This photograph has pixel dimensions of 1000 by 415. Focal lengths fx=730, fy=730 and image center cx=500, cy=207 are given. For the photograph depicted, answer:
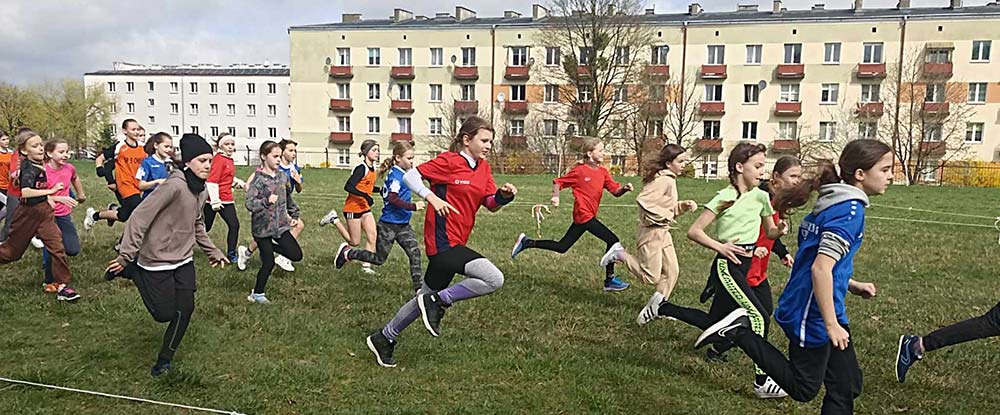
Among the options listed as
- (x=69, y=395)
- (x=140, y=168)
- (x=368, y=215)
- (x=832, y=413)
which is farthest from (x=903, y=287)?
(x=140, y=168)

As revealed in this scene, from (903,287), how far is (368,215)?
7.01 meters

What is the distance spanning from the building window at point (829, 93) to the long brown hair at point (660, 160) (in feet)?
165

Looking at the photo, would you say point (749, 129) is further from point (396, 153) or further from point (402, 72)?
point (396, 153)

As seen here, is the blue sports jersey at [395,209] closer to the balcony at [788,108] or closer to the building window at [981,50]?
the balcony at [788,108]

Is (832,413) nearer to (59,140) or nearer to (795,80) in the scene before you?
(59,140)

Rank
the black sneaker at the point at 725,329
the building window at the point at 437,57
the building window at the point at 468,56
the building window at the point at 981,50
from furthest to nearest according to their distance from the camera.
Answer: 1. the building window at the point at 437,57
2. the building window at the point at 468,56
3. the building window at the point at 981,50
4. the black sneaker at the point at 725,329

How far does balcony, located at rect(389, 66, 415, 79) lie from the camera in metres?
60.5

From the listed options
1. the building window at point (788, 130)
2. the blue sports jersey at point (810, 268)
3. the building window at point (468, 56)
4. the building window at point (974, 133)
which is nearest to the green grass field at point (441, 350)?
the blue sports jersey at point (810, 268)

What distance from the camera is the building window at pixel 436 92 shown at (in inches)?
2381

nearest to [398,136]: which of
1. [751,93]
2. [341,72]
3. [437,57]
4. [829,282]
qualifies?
[341,72]

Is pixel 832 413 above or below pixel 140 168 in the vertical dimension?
below

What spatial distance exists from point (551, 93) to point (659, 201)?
51291mm

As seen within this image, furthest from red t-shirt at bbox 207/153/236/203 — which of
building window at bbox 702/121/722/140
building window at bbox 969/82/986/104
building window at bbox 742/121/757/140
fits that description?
building window at bbox 969/82/986/104

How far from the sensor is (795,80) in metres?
52.7
